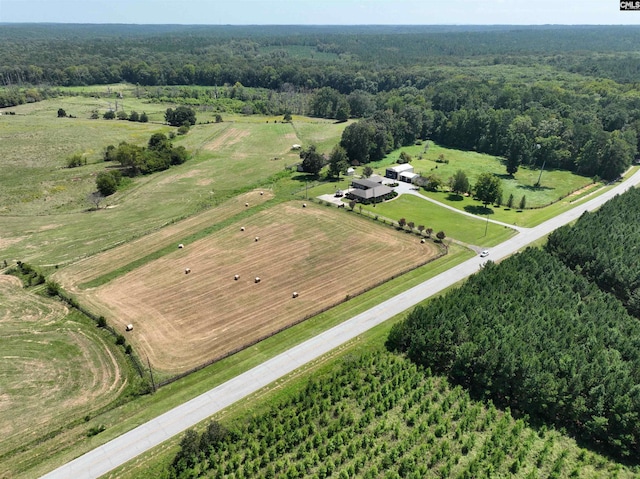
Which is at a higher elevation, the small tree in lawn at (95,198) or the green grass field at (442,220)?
the green grass field at (442,220)

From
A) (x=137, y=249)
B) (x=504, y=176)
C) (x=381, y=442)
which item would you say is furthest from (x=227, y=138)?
(x=381, y=442)

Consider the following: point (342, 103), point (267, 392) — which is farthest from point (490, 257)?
point (342, 103)

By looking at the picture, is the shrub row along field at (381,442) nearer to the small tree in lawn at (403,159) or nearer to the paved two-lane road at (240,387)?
the paved two-lane road at (240,387)

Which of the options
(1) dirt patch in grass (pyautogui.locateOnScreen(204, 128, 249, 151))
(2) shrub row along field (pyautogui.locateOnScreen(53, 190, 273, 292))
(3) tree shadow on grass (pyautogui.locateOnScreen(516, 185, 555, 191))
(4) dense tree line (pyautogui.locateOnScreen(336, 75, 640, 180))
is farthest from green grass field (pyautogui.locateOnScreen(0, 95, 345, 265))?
(3) tree shadow on grass (pyautogui.locateOnScreen(516, 185, 555, 191))

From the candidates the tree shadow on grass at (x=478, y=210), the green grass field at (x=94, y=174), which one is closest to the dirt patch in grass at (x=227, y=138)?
the green grass field at (x=94, y=174)

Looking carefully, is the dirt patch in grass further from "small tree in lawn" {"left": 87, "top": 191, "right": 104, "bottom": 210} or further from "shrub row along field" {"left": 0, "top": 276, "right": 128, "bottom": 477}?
"shrub row along field" {"left": 0, "top": 276, "right": 128, "bottom": 477}
